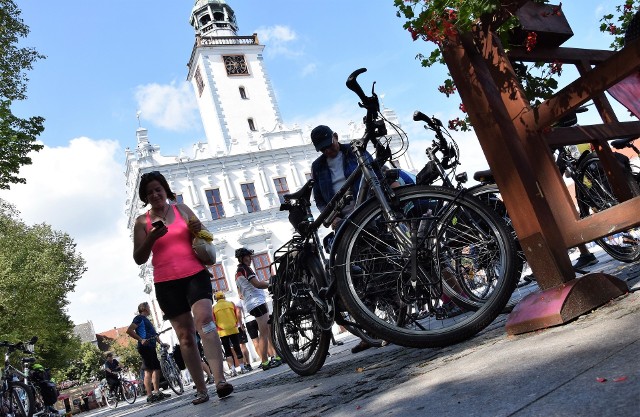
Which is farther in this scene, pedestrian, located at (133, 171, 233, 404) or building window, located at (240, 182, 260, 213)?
building window, located at (240, 182, 260, 213)

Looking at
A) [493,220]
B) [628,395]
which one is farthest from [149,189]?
[628,395]

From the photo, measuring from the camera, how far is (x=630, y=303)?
2.19 m

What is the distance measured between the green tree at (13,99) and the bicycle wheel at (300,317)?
847 cm

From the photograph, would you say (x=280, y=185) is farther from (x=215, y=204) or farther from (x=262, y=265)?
(x=262, y=265)

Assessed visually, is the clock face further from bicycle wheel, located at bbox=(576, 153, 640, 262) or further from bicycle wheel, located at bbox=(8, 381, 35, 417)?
bicycle wheel, located at bbox=(576, 153, 640, 262)

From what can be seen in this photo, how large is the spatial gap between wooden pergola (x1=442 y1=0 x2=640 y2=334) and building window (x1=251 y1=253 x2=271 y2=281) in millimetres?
32262

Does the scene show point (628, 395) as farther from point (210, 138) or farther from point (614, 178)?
point (210, 138)

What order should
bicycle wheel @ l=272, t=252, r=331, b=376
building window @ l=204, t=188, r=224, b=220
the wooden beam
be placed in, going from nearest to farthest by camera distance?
the wooden beam, bicycle wheel @ l=272, t=252, r=331, b=376, building window @ l=204, t=188, r=224, b=220

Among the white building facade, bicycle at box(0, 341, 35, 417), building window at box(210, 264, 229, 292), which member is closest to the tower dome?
the white building facade

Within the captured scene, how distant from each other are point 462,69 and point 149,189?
104 inches

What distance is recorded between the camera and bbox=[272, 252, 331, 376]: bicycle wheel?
11.3 feet

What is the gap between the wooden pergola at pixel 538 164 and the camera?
2.33 m

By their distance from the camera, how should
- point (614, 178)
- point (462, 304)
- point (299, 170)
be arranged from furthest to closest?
point (299, 170), point (614, 178), point (462, 304)

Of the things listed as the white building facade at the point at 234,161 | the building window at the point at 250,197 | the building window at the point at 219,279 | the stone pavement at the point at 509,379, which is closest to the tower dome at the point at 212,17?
the white building facade at the point at 234,161
